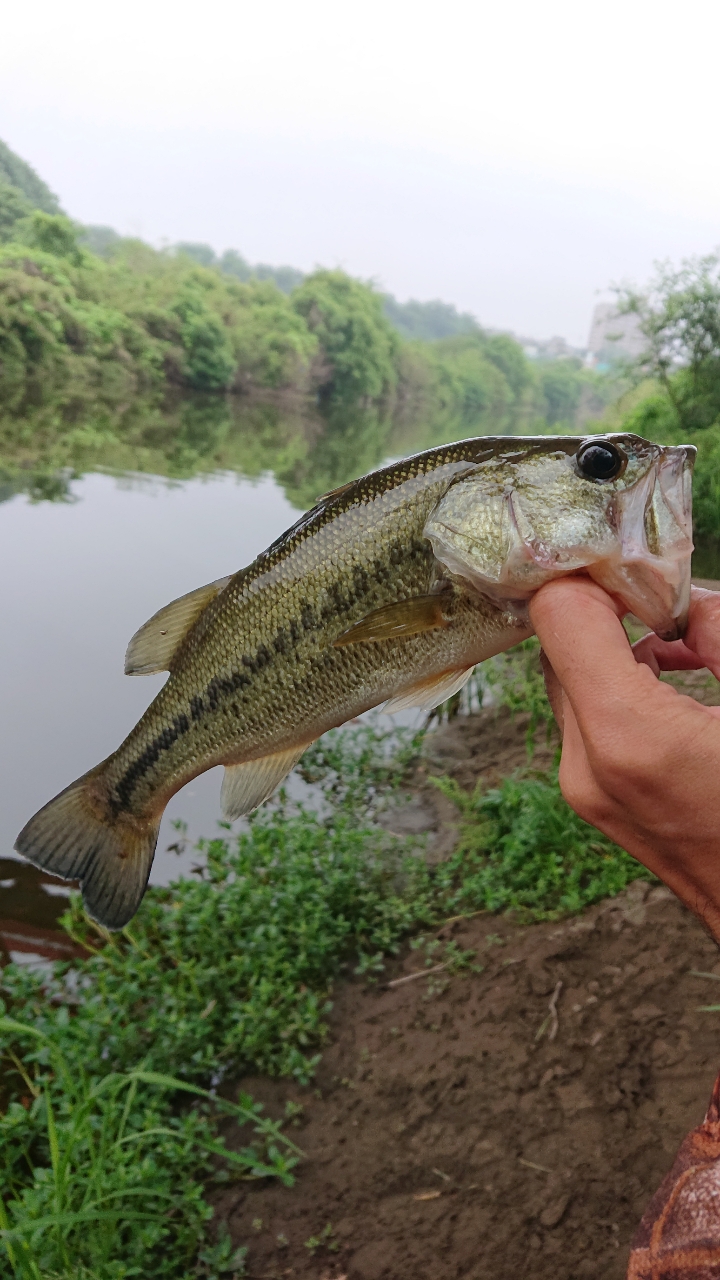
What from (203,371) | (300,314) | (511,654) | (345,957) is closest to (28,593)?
(511,654)

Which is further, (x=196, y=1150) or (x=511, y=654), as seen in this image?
(x=511, y=654)

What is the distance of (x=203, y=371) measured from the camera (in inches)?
2185

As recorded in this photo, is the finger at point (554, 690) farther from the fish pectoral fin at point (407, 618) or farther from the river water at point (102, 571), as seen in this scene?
the river water at point (102, 571)

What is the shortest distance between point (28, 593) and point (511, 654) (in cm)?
713

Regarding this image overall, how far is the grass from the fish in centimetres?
90

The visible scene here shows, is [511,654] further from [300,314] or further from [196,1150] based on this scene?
[300,314]

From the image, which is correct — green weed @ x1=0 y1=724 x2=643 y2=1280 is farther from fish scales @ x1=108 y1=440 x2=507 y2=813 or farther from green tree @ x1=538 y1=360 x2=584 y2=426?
green tree @ x1=538 y1=360 x2=584 y2=426

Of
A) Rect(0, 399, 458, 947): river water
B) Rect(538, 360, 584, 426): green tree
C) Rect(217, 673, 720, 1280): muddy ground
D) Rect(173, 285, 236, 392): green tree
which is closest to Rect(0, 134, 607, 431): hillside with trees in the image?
Rect(173, 285, 236, 392): green tree

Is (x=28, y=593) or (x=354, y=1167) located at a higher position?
(x=28, y=593)

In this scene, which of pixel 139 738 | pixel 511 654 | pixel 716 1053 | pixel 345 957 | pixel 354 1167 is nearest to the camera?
pixel 139 738

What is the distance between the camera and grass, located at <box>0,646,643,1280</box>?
113 inches

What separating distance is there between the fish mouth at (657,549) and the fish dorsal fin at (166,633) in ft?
3.70

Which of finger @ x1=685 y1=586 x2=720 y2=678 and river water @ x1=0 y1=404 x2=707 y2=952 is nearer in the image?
finger @ x1=685 y1=586 x2=720 y2=678

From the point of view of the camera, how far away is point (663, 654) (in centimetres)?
181
